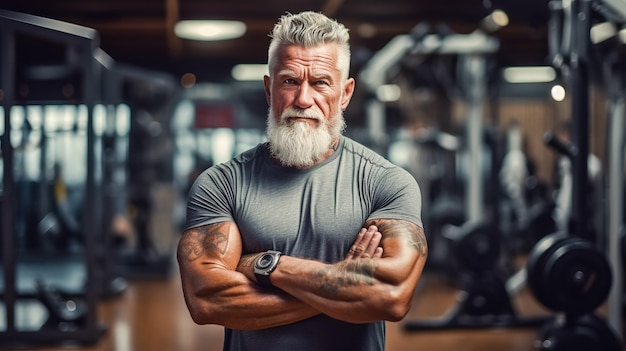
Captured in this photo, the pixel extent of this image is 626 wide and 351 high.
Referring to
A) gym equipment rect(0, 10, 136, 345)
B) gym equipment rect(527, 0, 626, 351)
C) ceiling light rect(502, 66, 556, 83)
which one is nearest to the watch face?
gym equipment rect(527, 0, 626, 351)

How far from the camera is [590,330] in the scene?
2932mm

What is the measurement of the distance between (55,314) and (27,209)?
3.78 metres

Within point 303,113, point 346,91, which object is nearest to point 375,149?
point 346,91

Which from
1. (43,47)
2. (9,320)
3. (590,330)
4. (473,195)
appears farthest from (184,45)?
(590,330)

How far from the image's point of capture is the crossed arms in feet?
4.33

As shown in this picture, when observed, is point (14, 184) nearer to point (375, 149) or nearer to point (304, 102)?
point (375, 149)

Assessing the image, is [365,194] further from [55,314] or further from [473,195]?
[473,195]

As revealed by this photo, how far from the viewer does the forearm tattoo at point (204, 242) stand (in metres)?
1.41

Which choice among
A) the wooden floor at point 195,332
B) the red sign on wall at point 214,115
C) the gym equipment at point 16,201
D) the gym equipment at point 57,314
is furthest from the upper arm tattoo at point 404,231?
the red sign on wall at point 214,115

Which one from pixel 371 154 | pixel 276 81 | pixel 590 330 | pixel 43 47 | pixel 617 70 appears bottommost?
pixel 590 330

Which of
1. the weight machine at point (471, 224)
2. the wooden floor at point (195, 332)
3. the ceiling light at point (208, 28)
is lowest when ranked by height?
the wooden floor at point (195, 332)

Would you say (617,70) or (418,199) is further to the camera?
(617,70)

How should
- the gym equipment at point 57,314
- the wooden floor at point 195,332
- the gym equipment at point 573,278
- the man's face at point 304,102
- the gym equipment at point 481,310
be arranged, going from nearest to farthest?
the man's face at point 304,102 → the gym equipment at point 573,278 → the wooden floor at point 195,332 → the gym equipment at point 57,314 → the gym equipment at point 481,310

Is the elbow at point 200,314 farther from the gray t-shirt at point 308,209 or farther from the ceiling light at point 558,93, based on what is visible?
the ceiling light at point 558,93
